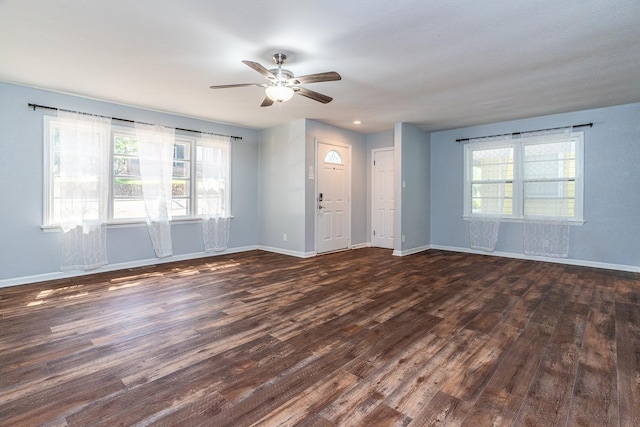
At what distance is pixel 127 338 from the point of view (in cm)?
254

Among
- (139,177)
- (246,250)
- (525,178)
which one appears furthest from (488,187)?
(139,177)

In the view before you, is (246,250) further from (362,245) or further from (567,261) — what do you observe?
(567,261)

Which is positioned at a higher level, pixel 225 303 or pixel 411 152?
pixel 411 152

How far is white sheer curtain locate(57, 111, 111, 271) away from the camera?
14.1 ft

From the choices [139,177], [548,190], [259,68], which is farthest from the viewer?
[548,190]

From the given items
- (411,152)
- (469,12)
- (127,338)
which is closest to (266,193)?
(411,152)

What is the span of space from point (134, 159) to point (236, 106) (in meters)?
1.83

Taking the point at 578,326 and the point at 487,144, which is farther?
the point at 487,144

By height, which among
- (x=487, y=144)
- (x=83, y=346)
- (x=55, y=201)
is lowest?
(x=83, y=346)

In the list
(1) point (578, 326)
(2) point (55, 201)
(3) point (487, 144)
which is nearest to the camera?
(1) point (578, 326)

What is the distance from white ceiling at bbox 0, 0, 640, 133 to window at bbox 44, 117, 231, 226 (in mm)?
669

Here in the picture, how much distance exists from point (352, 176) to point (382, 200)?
875 millimetres

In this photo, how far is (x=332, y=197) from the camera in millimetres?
6406

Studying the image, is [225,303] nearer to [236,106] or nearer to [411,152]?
[236,106]
